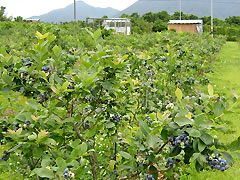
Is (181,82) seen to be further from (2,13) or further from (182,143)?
(2,13)

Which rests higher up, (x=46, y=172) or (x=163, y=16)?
(x=163, y=16)

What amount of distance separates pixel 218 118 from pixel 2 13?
119 feet

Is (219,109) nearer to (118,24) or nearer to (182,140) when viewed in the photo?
(182,140)

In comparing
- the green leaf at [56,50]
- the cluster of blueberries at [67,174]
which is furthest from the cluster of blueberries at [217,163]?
the green leaf at [56,50]

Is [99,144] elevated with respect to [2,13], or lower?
lower

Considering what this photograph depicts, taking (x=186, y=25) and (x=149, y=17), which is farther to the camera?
(x=149, y=17)

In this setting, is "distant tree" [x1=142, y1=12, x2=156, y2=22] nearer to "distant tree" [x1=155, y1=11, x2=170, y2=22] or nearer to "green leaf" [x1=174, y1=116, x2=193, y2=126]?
"distant tree" [x1=155, y1=11, x2=170, y2=22]

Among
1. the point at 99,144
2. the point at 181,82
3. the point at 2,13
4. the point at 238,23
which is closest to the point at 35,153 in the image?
the point at 99,144

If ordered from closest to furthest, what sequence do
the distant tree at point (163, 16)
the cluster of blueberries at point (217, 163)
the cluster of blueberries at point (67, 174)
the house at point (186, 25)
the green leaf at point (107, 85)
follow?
the cluster of blueberries at point (67, 174) < the cluster of blueberries at point (217, 163) < the green leaf at point (107, 85) < the house at point (186, 25) < the distant tree at point (163, 16)

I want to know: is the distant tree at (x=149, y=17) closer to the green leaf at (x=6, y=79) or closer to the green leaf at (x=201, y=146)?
the green leaf at (x=6, y=79)

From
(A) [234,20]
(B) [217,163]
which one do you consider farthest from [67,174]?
(A) [234,20]

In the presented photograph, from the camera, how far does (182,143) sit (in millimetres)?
1316

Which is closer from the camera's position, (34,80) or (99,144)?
(34,80)

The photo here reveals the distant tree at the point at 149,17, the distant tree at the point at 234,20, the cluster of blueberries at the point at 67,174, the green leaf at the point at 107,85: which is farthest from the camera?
the distant tree at the point at 149,17
